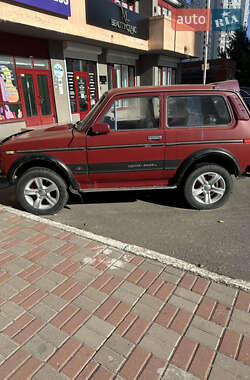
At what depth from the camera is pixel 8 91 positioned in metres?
11.3

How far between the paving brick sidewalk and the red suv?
1.43 metres

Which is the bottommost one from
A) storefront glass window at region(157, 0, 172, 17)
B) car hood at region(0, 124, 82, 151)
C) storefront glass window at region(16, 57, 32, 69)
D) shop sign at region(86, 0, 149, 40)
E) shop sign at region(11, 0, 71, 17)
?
car hood at region(0, 124, 82, 151)

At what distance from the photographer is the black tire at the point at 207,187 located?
4.38 metres

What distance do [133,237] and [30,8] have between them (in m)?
9.96

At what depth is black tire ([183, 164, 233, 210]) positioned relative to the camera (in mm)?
4375

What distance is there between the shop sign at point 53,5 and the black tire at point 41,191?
8.19 metres

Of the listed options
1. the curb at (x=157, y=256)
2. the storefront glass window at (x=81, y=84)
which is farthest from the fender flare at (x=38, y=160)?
the storefront glass window at (x=81, y=84)

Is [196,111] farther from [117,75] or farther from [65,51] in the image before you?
[117,75]

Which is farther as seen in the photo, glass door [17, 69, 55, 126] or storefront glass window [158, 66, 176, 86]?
storefront glass window [158, 66, 176, 86]

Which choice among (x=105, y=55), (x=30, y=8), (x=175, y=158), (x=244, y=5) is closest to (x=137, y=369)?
(x=175, y=158)

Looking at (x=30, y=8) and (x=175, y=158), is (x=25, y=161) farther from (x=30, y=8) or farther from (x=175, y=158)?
(x=30, y=8)

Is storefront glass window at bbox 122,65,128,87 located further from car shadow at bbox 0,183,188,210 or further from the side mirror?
the side mirror

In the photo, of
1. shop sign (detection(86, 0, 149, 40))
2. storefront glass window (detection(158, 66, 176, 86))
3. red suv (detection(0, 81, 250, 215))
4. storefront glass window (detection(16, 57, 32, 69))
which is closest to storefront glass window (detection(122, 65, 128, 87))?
shop sign (detection(86, 0, 149, 40))

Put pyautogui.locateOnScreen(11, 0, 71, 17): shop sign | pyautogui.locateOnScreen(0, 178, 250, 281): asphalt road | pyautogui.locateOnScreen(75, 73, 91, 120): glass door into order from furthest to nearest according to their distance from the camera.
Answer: pyautogui.locateOnScreen(75, 73, 91, 120): glass door
pyautogui.locateOnScreen(11, 0, 71, 17): shop sign
pyautogui.locateOnScreen(0, 178, 250, 281): asphalt road
